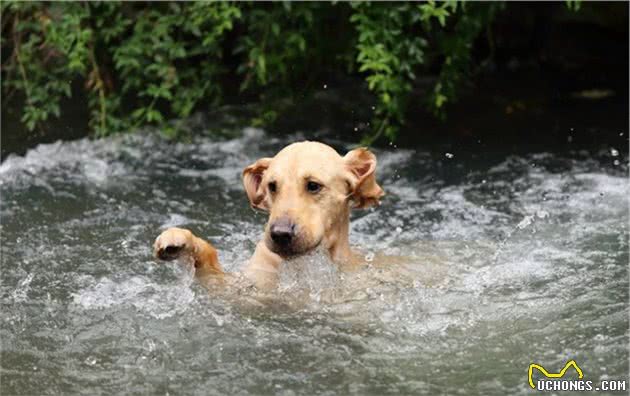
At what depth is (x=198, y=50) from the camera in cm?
862

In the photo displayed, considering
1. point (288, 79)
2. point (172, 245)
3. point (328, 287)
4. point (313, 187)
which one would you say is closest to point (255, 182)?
point (313, 187)

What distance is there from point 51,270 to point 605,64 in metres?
6.37

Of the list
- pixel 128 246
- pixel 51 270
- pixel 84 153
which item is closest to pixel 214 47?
pixel 84 153

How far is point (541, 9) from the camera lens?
10555 mm

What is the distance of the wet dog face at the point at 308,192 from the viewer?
17.0 feet

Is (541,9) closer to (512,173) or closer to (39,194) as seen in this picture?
(512,173)

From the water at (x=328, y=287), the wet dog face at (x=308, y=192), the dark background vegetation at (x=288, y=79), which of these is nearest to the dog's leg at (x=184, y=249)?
the water at (x=328, y=287)

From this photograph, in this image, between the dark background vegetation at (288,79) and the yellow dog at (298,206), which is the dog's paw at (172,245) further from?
the dark background vegetation at (288,79)

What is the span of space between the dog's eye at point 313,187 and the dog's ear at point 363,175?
11.1 inches

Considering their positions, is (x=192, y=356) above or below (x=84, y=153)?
below

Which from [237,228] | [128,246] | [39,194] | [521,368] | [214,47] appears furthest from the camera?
[214,47]

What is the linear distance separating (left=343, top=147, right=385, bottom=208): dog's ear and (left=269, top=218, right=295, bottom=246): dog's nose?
0.59 metres

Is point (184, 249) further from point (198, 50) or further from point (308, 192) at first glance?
point (198, 50)

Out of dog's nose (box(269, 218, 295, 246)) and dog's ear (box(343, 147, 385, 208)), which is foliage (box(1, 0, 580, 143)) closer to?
dog's ear (box(343, 147, 385, 208))
